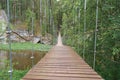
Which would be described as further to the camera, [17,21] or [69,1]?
[17,21]

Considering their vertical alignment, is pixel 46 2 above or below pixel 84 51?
above

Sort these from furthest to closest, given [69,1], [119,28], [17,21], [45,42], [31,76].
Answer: [17,21], [45,42], [69,1], [119,28], [31,76]

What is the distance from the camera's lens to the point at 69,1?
6.29 metres

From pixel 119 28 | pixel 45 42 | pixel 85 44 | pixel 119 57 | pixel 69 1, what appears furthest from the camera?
pixel 45 42

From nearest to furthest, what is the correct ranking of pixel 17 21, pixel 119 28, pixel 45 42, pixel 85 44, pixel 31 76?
pixel 31 76 → pixel 119 28 → pixel 85 44 → pixel 45 42 → pixel 17 21

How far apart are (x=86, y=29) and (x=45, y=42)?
10.9 meters

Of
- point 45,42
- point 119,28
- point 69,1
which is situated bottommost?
point 45,42

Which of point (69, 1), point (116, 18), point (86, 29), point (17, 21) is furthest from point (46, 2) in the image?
point (116, 18)

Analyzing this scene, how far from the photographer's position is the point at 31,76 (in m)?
2.24

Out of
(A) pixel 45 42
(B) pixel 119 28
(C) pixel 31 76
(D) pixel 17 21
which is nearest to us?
(C) pixel 31 76

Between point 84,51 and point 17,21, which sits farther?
point 17,21

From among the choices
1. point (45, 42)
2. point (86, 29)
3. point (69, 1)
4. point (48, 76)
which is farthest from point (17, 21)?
point (48, 76)

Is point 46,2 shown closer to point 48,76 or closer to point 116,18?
point 116,18

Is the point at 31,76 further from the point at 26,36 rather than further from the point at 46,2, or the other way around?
the point at 46,2
